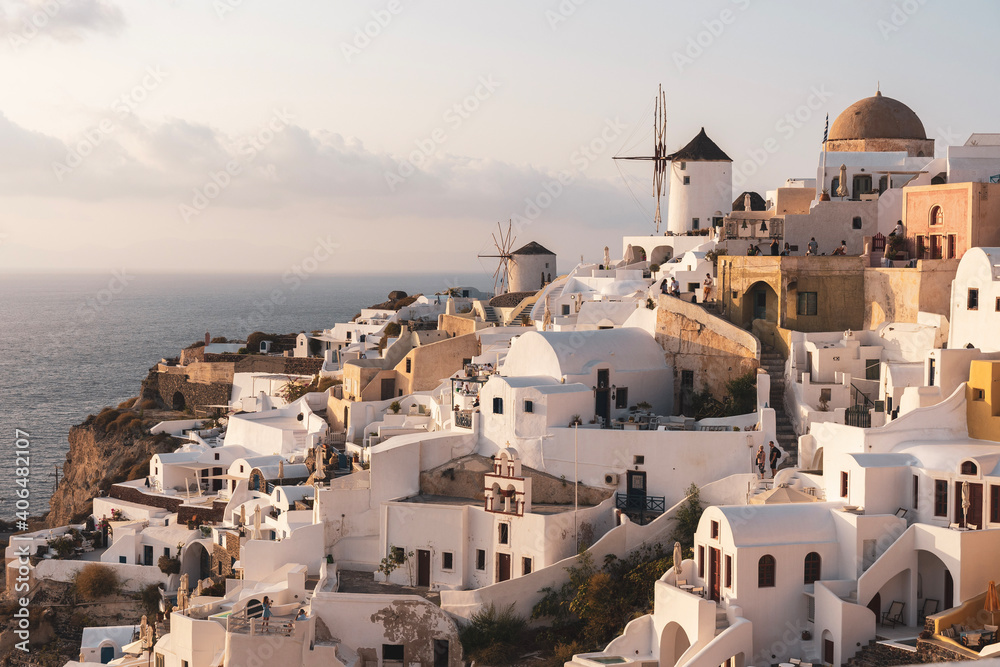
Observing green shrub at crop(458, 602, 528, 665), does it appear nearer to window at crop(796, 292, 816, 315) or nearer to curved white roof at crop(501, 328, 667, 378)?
curved white roof at crop(501, 328, 667, 378)

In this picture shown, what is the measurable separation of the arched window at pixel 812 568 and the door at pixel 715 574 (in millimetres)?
1551

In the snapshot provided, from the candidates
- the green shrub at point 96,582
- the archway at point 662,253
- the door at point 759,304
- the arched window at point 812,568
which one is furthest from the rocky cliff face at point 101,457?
the arched window at point 812,568

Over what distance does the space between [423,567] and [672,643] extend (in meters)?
6.90

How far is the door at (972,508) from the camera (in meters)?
20.9

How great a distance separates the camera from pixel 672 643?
22453mm

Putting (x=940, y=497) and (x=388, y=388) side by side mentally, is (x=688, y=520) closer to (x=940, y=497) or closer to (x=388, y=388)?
(x=940, y=497)

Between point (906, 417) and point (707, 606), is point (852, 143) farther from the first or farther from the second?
point (707, 606)

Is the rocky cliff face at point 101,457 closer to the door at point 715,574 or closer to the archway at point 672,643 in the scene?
the archway at point 672,643

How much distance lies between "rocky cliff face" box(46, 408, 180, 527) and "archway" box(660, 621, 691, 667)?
25.2 m

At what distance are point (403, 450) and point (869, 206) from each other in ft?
49.0

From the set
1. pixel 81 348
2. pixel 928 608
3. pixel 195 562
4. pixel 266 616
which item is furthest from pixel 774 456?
pixel 81 348

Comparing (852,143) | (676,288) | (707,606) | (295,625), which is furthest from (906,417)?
(852,143)

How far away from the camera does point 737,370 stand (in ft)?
96.8

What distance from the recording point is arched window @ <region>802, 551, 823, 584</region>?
70.8 ft
